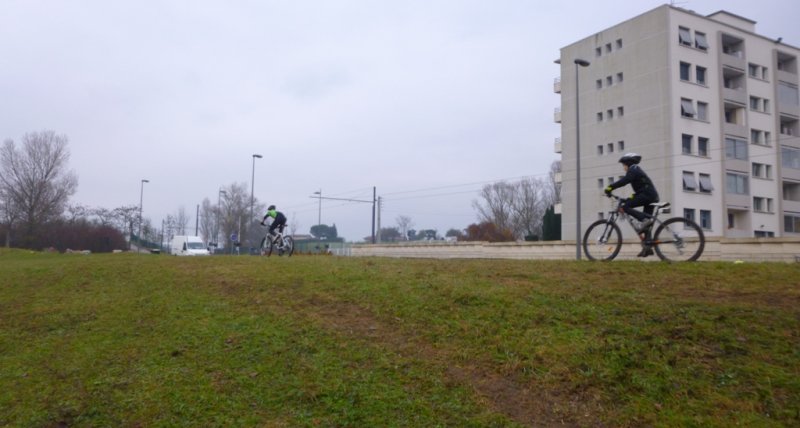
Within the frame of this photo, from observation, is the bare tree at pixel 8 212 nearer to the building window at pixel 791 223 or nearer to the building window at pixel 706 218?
the building window at pixel 706 218

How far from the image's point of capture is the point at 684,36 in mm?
47281

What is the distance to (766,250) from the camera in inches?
538

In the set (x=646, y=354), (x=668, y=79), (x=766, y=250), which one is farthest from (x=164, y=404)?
(x=668, y=79)

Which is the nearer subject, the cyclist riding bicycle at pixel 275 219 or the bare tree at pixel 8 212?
the cyclist riding bicycle at pixel 275 219

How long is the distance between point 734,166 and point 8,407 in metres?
52.4

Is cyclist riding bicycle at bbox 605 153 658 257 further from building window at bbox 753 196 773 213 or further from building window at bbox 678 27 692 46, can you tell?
building window at bbox 753 196 773 213

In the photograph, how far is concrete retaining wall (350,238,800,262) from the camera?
1301 centimetres

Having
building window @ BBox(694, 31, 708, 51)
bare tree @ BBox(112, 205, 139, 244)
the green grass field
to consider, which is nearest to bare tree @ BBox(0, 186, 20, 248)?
bare tree @ BBox(112, 205, 139, 244)

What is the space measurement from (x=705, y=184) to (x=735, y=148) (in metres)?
5.11

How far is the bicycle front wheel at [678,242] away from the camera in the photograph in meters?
9.82

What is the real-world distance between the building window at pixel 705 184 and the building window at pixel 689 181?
0.81 m

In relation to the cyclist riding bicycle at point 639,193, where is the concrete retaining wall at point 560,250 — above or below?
below

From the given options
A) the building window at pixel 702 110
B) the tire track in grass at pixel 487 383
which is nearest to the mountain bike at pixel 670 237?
the tire track in grass at pixel 487 383

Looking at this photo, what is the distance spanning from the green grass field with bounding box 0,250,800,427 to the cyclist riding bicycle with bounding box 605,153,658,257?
890mm
